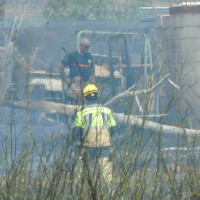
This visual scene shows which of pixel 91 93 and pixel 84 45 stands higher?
pixel 84 45

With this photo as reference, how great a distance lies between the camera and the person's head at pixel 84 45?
36.4ft

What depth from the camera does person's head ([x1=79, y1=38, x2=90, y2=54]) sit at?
11109mm

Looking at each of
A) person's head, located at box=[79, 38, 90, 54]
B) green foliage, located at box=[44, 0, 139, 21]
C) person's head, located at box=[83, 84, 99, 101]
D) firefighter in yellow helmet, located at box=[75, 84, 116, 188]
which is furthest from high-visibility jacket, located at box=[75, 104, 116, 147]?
green foliage, located at box=[44, 0, 139, 21]

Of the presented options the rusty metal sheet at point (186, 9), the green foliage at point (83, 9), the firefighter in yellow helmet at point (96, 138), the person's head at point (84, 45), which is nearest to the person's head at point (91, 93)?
the firefighter in yellow helmet at point (96, 138)

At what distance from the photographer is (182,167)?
375cm

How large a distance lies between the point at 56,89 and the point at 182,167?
8296 mm

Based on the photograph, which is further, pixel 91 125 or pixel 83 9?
pixel 83 9

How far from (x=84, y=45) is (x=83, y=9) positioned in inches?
334

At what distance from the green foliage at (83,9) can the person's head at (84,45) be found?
745cm

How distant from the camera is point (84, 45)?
1113 centimetres

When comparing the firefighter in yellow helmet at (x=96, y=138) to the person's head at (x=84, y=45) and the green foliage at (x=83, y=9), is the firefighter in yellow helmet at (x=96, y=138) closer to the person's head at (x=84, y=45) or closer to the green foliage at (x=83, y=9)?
the person's head at (x=84, y=45)

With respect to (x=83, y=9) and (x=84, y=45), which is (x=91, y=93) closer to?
(x=84, y=45)

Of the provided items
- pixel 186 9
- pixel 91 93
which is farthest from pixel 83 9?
pixel 91 93

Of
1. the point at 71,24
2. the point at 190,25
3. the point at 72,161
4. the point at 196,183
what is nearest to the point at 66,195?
the point at 72,161
